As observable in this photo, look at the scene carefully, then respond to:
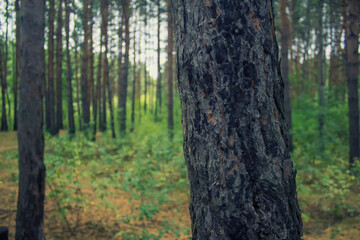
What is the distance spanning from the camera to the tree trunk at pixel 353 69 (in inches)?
328

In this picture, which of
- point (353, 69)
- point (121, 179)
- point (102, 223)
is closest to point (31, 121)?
point (102, 223)

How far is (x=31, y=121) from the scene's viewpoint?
4289 millimetres

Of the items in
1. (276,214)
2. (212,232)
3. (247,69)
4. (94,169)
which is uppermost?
(247,69)

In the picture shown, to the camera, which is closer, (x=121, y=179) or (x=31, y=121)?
(x=31, y=121)

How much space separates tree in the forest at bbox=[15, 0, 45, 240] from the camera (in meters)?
4.25

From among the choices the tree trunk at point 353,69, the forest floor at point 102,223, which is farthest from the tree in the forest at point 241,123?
the tree trunk at point 353,69

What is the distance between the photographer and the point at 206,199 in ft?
5.12

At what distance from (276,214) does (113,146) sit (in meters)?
11.9

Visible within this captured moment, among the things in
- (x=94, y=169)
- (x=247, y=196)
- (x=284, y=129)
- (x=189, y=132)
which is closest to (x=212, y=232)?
(x=247, y=196)

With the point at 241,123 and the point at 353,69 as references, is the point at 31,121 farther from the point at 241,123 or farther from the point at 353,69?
the point at 353,69

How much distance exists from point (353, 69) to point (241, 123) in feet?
28.1

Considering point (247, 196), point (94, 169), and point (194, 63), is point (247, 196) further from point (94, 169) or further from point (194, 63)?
point (94, 169)

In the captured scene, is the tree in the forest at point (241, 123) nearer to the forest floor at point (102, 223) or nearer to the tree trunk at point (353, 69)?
the forest floor at point (102, 223)

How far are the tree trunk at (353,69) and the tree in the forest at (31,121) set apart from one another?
8002 mm
